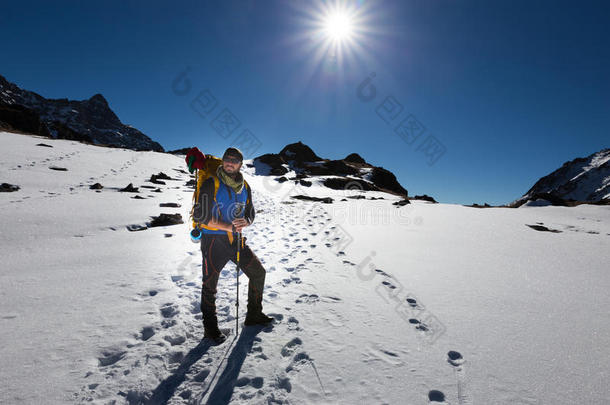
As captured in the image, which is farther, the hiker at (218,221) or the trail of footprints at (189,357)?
the hiker at (218,221)

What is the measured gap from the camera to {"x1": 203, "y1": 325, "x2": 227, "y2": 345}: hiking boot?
10.7 feet

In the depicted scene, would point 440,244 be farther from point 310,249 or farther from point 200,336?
point 200,336

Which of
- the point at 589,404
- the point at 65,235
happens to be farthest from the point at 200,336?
the point at 65,235

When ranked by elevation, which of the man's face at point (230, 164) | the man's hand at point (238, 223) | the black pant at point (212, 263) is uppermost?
the man's face at point (230, 164)

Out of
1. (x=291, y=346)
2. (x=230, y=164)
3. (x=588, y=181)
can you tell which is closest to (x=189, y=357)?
(x=291, y=346)

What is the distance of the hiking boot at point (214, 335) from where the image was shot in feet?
10.7

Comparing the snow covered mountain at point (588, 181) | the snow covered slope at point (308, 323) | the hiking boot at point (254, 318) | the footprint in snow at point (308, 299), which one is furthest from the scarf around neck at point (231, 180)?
the snow covered mountain at point (588, 181)

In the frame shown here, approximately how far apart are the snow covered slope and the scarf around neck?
7.29ft

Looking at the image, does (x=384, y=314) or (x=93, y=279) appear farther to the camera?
(x=93, y=279)

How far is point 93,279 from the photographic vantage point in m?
4.50

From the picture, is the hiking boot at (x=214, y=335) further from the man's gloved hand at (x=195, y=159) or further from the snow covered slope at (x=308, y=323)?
the man's gloved hand at (x=195, y=159)

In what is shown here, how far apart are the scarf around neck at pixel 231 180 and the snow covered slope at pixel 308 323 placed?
2.22 meters

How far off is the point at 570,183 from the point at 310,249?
885 ft

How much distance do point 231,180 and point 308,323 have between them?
2.58 m
